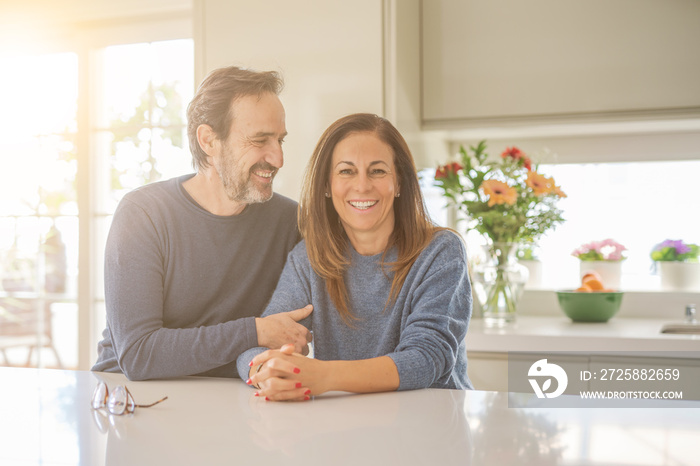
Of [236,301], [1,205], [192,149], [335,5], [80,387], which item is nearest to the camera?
[80,387]

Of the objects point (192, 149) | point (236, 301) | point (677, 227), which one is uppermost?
point (192, 149)

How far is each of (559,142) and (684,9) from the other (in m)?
0.74

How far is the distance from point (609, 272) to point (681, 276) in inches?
10.9

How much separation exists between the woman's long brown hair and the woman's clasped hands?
0.99 feet

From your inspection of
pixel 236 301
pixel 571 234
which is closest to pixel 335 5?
pixel 236 301

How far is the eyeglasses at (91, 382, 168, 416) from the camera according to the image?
3.48 ft

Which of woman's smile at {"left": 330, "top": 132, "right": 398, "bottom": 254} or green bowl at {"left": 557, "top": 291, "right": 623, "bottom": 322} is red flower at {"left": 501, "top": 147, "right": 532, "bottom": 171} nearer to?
Result: green bowl at {"left": 557, "top": 291, "right": 623, "bottom": 322}

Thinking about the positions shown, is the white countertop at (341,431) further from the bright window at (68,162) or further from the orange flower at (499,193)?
the bright window at (68,162)

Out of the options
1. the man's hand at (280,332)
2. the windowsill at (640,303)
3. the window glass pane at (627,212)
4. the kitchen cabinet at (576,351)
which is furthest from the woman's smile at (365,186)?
the window glass pane at (627,212)

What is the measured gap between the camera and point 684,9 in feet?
7.70

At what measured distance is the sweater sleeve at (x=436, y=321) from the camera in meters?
1.24

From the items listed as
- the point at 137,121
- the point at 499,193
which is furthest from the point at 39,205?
the point at 499,193

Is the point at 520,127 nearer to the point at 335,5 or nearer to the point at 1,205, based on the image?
the point at 335,5

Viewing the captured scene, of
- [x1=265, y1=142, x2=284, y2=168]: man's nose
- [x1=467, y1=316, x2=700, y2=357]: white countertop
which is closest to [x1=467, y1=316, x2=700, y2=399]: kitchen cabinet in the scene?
[x1=467, y1=316, x2=700, y2=357]: white countertop
